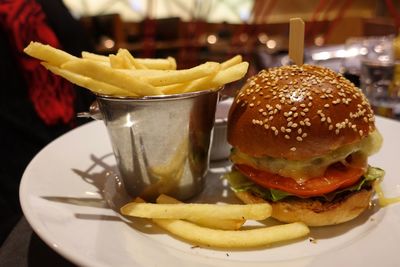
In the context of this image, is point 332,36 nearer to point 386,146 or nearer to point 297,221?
point 386,146

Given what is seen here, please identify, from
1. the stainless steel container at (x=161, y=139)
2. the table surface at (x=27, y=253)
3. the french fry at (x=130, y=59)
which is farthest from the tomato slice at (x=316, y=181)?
the table surface at (x=27, y=253)

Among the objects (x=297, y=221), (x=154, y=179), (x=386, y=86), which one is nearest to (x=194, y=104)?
(x=154, y=179)

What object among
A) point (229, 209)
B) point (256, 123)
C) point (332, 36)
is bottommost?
point (332, 36)

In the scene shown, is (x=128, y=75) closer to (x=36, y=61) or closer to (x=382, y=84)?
(x=36, y=61)

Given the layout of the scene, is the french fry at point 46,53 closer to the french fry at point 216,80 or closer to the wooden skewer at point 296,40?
the french fry at point 216,80

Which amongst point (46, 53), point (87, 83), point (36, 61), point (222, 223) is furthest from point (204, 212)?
point (36, 61)

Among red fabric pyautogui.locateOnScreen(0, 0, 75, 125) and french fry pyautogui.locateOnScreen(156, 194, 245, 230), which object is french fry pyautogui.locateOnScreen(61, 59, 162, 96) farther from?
red fabric pyautogui.locateOnScreen(0, 0, 75, 125)
